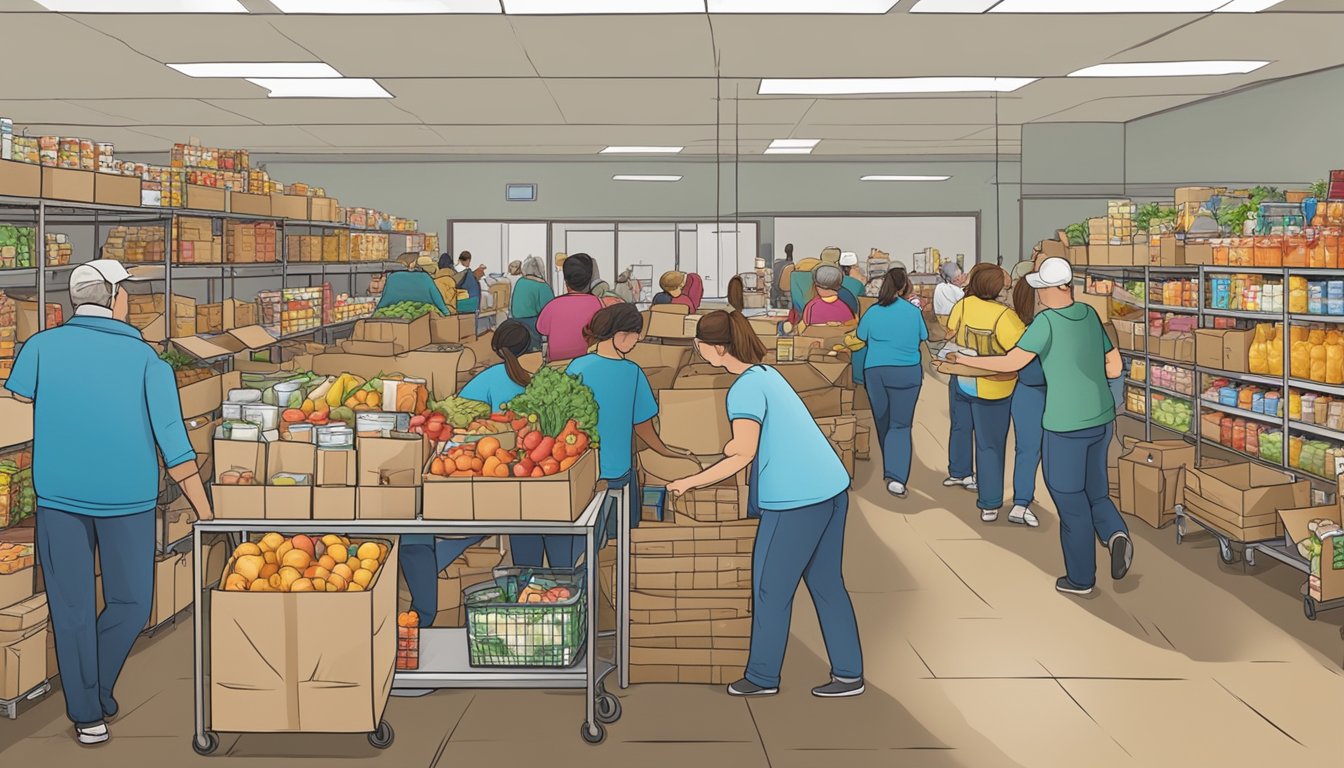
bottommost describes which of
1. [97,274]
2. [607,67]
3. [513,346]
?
[513,346]

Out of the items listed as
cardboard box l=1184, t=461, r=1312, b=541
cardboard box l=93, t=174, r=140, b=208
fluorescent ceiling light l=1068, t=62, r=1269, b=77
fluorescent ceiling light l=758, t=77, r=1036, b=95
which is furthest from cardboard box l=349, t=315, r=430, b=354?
fluorescent ceiling light l=1068, t=62, r=1269, b=77

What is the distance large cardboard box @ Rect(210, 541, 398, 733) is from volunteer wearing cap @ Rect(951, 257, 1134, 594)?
10.6 ft

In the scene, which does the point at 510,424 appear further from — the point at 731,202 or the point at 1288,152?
the point at 731,202

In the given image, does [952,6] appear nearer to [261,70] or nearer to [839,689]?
[839,689]

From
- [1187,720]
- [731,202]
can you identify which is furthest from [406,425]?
[731,202]

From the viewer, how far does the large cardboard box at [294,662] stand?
354 centimetres

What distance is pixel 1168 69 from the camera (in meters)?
9.08

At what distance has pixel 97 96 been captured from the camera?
10.2m

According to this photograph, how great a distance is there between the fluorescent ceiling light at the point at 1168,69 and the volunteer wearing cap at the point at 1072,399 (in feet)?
13.7

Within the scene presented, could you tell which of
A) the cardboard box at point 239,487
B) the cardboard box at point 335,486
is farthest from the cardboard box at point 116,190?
the cardboard box at point 335,486

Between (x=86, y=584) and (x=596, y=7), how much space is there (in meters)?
4.19

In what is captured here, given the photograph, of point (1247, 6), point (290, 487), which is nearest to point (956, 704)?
point (290, 487)

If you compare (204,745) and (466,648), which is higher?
(466,648)

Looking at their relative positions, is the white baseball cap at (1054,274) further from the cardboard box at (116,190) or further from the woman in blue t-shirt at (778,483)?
the cardboard box at (116,190)
